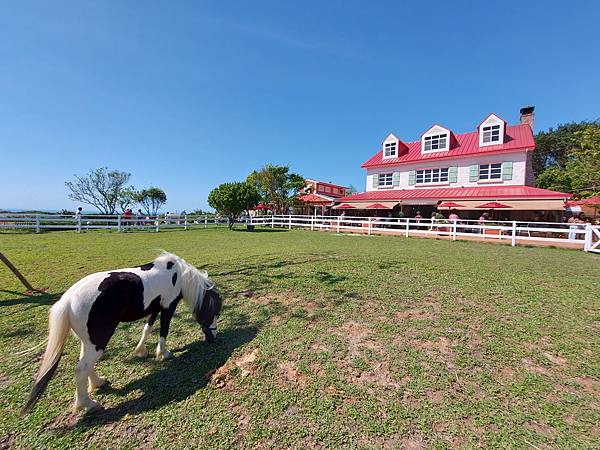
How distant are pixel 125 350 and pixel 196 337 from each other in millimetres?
697

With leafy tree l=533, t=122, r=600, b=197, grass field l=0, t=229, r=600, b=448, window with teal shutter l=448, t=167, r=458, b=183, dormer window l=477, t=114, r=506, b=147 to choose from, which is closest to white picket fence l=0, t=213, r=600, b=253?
leafy tree l=533, t=122, r=600, b=197

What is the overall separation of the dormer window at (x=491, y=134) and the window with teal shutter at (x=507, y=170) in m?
1.86

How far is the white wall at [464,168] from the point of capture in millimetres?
16625

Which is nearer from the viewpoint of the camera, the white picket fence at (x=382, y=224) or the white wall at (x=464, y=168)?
the white picket fence at (x=382, y=224)

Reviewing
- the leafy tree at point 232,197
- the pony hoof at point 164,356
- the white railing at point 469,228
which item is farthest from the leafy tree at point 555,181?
the pony hoof at point 164,356

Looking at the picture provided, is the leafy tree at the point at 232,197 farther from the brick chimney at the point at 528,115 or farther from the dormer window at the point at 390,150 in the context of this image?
the brick chimney at the point at 528,115

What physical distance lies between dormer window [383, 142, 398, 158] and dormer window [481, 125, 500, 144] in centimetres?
603

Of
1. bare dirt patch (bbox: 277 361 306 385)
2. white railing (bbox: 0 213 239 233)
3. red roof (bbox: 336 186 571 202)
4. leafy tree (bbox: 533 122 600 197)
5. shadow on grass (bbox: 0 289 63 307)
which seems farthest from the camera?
red roof (bbox: 336 186 571 202)

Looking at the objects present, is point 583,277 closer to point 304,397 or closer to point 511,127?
point 304,397

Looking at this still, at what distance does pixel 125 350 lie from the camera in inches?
108

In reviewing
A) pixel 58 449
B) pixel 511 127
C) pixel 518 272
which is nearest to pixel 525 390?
pixel 58 449

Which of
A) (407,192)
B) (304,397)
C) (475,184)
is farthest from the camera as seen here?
(407,192)

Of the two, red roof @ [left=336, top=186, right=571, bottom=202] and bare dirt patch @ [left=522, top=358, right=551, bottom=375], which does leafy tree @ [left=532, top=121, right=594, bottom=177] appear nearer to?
red roof @ [left=336, top=186, right=571, bottom=202]

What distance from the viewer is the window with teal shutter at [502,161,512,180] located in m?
16.9
